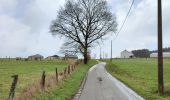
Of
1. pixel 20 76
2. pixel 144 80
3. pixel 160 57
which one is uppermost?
pixel 160 57

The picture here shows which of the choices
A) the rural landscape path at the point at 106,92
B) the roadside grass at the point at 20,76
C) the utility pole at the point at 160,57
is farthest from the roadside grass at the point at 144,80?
the roadside grass at the point at 20,76

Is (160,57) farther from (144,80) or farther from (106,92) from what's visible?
(144,80)

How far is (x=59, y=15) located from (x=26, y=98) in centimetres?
6824

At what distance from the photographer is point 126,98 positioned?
1886 centimetres

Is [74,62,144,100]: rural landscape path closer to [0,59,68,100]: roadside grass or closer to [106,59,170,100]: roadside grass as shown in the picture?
[106,59,170,100]: roadside grass

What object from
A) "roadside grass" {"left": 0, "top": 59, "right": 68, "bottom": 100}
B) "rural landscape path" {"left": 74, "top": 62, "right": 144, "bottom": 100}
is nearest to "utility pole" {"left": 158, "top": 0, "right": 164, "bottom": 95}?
"rural landscape path" {"left": 74, "top": 62, "right": 144, "bottom": 100}

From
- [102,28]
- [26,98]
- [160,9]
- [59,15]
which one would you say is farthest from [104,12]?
[26,98]

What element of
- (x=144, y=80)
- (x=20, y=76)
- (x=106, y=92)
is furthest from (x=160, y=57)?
(x=20, y=76)

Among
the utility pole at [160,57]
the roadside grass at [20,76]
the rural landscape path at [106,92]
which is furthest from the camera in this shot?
the utility pole at [160,57]

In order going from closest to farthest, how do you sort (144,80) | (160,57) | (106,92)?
(106,92) → (160,57) → (144,80)

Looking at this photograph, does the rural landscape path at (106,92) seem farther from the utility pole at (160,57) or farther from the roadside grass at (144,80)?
the utility pole at (160,57)

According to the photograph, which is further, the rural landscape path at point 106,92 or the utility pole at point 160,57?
the utility pole at point 160,57

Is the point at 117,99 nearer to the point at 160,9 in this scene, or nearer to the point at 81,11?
the point at 160,9

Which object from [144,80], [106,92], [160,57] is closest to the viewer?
[106,92]
